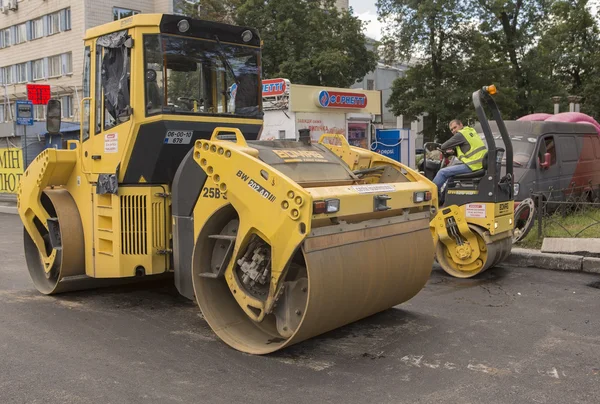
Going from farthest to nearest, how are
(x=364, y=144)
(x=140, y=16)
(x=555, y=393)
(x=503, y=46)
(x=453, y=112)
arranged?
(x=503, y=46) → (x=453, y=112) → (x=364, y=144) → (x=140, y=16) → (x=555, y=393)

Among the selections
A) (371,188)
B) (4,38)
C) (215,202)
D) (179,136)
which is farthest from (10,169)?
(4,38)

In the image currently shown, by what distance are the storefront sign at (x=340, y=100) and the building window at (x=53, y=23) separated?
91.7 ft

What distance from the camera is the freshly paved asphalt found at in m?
4.20

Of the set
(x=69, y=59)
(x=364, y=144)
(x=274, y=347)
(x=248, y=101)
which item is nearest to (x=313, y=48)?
(x=364, y=144)

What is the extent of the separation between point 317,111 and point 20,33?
111 feet

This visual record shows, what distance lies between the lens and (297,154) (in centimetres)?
562

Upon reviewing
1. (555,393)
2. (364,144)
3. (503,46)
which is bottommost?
(555,393)

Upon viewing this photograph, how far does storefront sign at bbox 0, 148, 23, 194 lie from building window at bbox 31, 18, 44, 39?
24227 millimetres

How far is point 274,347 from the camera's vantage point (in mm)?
4863

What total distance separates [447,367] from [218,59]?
375cm

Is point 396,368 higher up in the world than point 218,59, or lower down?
lower down

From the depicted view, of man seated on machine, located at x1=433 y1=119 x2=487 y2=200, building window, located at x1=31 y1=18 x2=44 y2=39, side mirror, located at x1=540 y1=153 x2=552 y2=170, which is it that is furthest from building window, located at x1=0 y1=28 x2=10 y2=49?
man seated on machine, located at x1=433 y1=119 x2=487 y2=200

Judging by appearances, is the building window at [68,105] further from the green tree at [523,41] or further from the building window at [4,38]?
the green tree at [523,41]

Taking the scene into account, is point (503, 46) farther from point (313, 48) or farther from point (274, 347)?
point (274, 347)
